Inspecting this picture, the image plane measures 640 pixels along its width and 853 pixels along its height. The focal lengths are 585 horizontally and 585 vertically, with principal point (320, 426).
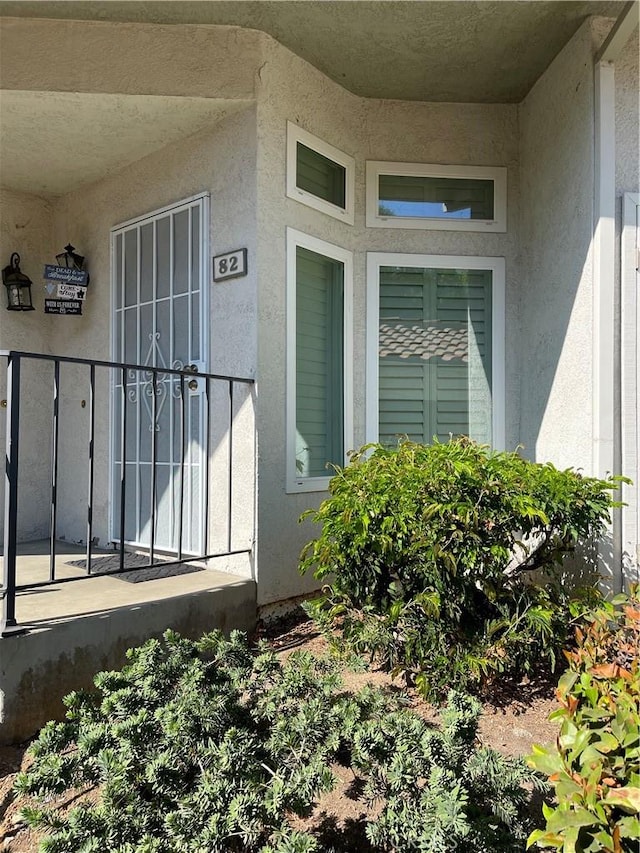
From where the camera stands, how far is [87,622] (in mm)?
2434

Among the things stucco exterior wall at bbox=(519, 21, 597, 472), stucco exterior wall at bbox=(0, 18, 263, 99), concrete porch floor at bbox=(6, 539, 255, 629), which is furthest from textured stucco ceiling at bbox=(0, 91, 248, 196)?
concrete porch floor at bbox=(6, 539, 255, 629)

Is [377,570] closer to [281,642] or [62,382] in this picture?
[281,642]

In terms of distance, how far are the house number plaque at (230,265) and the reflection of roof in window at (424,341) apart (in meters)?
1.12

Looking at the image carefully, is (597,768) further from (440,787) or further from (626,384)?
(626,384)

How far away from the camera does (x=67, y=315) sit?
4457 millimetres

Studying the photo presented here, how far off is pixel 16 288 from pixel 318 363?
2418mm

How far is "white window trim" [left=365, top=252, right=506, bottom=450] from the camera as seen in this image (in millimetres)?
3912

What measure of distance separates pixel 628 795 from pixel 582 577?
2145 mm

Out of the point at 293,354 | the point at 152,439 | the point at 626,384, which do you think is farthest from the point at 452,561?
the point at 152,439

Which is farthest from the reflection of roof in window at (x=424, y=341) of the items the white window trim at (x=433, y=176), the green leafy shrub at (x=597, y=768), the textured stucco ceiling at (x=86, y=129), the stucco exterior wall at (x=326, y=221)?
the green leafy shrub at (x=597, y=768)

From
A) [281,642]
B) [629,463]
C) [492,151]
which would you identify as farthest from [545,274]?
[281,642]

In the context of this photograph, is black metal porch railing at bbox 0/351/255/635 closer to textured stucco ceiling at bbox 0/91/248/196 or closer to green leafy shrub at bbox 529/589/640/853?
textured stucco ceiling at bbox 0/91/248/196

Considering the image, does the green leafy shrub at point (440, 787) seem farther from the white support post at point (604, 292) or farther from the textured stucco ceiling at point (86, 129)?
the textured stucco ceiling at point (86, 129)

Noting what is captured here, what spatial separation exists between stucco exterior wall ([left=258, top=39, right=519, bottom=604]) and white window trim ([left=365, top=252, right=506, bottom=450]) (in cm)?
5
